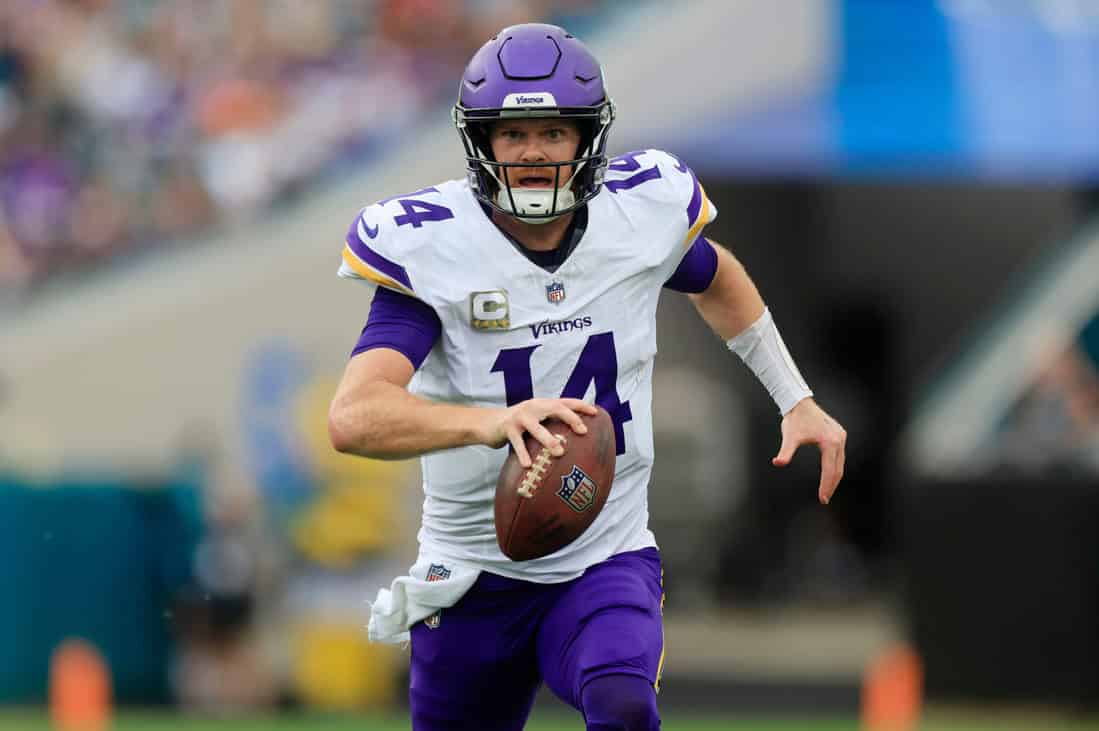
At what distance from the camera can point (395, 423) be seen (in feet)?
13.1

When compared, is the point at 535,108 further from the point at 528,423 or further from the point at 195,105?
the point at 195,105

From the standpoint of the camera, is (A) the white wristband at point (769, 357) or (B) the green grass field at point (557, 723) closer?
(A) the white wristband at point (769, 357)

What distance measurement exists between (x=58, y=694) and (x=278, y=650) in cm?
138

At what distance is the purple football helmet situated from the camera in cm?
431

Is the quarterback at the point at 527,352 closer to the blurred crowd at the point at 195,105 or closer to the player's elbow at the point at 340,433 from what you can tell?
the player's elbow at the point at 340,433

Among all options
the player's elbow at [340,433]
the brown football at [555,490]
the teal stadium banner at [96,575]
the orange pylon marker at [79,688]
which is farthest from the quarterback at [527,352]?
the teal stadium banner at [96,575]

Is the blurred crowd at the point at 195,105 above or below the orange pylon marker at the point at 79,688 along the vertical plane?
above

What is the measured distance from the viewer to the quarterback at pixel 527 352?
4270 mm

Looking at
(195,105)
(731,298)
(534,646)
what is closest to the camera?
(534,646)

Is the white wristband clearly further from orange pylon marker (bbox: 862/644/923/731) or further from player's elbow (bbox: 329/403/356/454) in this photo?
orange pylon marker (bbox: 862/644/923/731)

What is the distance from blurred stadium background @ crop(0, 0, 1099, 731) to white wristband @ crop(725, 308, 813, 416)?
5262 millimetres

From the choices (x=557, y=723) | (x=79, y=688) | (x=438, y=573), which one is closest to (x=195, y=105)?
(x=79, y=688)

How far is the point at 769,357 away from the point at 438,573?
1.00m

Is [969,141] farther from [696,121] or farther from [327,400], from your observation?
[327,400]
